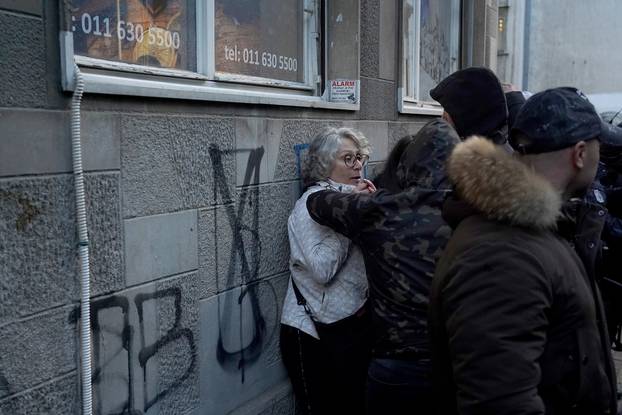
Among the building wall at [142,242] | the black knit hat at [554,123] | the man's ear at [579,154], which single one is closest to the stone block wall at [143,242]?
the building wall at [142,242]

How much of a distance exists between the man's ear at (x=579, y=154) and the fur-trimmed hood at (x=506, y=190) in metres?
0.10

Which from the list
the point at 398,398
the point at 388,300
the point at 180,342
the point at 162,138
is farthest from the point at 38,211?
the point at 398,398

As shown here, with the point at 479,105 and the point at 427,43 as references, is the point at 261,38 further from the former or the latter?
the point at 427,43

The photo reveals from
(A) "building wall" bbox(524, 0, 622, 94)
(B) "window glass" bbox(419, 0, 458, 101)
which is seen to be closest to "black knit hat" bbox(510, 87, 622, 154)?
(B) "window glass" bbox(419, 0, 458, 101)

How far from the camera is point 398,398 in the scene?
2.77 m

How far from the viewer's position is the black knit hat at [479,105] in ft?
9.77

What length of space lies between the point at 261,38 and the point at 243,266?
1.34 meters

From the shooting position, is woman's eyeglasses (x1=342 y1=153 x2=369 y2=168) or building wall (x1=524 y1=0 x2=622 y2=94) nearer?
woman's eyeglasses (x1=342 y1=153 x2=369 y2=168)

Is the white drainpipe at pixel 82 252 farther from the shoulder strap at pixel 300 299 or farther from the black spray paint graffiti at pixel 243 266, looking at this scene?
the shoulder strap at pixel 300 299

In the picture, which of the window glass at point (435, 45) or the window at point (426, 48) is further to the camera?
the window glass at point (435, 45)

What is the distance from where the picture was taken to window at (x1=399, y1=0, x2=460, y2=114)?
230 inches

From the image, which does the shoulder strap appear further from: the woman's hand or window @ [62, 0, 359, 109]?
window @ [62, 0, 359, 109]

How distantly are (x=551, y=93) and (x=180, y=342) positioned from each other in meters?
1.92

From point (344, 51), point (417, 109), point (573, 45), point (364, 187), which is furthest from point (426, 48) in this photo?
point (573, 45)
